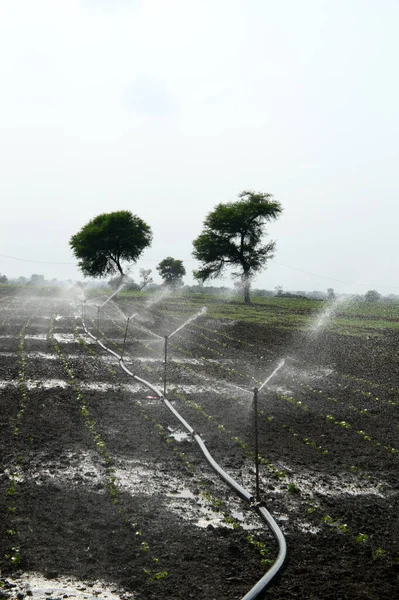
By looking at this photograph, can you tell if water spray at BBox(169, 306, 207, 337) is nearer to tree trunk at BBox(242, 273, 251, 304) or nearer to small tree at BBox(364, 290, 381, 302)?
tree trunk at BBox(242, 273, 251, 304)

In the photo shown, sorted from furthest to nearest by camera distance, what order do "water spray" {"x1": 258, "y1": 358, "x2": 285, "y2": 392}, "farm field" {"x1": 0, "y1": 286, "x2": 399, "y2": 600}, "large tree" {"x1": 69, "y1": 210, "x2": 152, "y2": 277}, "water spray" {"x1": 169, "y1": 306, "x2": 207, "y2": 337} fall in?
"large tree" {"x1": 69, "y1": 210, "x2": 152, "y2": 277}, "water spray" {"x1": 169, "y1": 306, "x2": 207, "y2": 337}, "water spray" {"x1": 258, "y1": 358, "x2": 285, "y2": 392}, "farm field" {"x1": 0, "y1": 286, "x2": 399, "y2": 600}

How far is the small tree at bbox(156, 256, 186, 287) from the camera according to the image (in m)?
132

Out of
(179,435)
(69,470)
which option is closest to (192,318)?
(179,435)

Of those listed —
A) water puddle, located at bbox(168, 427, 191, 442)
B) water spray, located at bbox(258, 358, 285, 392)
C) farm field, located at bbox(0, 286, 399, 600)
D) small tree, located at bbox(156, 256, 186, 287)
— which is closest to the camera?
farm field, located at bbox(0, 286, 399, 600)

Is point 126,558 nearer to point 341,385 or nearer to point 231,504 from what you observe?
point 231,504

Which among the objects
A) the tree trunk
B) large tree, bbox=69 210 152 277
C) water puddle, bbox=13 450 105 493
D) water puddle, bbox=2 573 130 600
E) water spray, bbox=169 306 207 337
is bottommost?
water puddle, bbox=2 573 130 600

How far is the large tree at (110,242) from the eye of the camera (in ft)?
240

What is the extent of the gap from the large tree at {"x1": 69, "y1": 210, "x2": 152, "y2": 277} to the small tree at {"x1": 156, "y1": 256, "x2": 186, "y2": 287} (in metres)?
53.9

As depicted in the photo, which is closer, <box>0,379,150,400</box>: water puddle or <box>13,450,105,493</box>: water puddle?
<box>13,450,105,493</box>: water puddle

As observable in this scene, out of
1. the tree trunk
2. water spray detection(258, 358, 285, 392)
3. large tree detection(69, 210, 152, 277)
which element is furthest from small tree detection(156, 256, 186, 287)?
water spray detection(258, 358, 285, 392)

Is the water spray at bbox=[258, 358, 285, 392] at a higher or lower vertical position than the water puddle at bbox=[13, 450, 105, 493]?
higher

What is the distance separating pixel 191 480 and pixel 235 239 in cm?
5390

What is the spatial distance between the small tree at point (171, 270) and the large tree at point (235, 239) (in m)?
69.8

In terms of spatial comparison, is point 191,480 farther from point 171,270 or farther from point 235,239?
point 171,270
